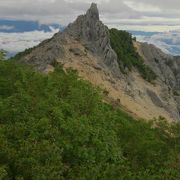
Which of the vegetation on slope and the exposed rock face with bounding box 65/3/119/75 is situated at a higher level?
the exposed rock face with bounding box 65/3/119/75

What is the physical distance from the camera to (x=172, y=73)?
135 m

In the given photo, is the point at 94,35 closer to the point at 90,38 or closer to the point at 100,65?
the point at 90,38

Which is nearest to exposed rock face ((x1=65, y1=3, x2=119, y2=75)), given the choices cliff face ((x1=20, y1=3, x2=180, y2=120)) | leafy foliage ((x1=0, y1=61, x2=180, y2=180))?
cliff face ((x1=20, y1=3, x2=180, y2=120))

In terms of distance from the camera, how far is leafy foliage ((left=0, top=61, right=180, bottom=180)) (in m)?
38.2

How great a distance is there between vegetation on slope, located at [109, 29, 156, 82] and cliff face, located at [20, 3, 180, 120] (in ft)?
6.02

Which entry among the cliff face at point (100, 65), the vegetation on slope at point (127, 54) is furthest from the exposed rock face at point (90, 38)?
the vegetation on slope at point (127, 54)

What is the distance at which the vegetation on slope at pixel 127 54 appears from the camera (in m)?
115

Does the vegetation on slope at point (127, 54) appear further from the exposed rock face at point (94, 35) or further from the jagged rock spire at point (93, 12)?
the jagged rock spire at point (93, 12)

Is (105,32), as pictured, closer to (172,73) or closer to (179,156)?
(172,73)

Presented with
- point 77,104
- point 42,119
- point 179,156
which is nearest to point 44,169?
point 42,119

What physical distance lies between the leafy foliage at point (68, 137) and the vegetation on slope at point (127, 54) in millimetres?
50213

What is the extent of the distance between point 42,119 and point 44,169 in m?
8.83

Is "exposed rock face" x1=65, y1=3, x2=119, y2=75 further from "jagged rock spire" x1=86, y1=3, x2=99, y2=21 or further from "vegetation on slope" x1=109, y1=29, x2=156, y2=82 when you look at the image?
"vegetation on slope" x1=109, y1=29, x2=156, y2=82

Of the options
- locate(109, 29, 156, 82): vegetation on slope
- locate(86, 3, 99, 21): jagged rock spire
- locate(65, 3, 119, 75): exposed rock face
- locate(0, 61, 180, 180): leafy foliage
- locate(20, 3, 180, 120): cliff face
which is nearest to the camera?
locate(0, 61, 180, 180): leafy foliage
